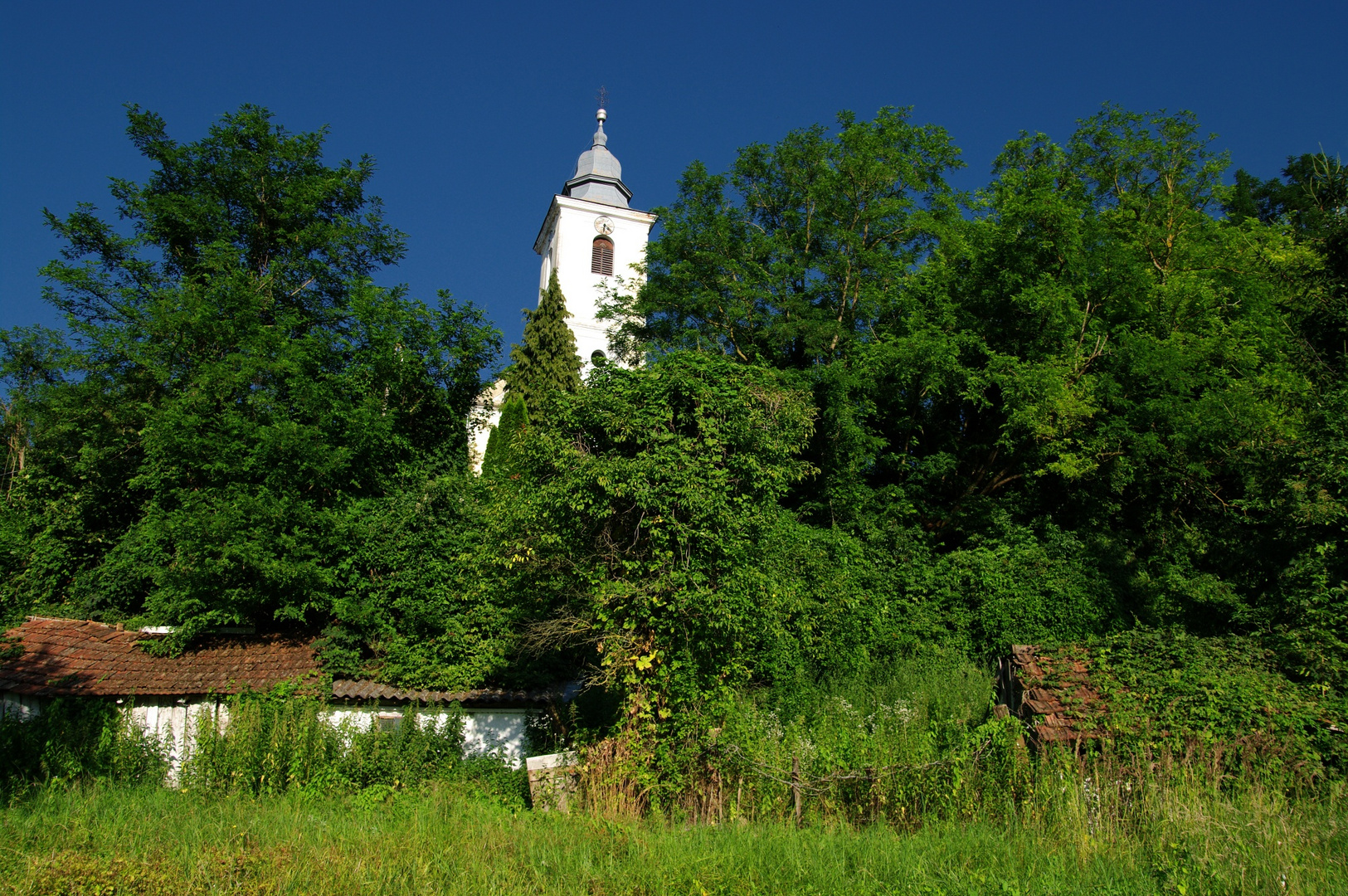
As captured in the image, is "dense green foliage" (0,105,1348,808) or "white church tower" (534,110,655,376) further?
"white church tower" (534,110,655,376)

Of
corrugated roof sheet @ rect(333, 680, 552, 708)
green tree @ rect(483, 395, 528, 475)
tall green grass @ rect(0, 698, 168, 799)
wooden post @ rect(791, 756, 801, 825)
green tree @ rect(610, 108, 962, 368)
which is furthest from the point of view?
green tree @ rect(483, 395, 528, 475)

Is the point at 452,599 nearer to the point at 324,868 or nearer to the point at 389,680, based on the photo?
the point at 389,680

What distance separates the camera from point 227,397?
17.0 meters

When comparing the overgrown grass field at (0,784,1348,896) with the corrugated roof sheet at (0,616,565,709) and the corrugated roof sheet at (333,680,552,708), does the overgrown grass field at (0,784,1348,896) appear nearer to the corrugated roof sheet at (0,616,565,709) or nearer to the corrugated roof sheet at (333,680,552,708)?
the corrugated roof sheet at (0,616,565,709)

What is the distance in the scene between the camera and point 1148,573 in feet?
53.4

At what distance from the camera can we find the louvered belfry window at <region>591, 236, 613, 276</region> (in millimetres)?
40000

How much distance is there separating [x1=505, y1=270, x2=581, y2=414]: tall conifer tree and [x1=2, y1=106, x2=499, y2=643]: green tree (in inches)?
313

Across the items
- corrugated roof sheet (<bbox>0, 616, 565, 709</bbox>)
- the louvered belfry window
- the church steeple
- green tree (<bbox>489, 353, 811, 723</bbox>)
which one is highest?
the church steeple

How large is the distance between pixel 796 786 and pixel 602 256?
34396 mm

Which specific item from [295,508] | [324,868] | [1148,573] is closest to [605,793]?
[324,868]

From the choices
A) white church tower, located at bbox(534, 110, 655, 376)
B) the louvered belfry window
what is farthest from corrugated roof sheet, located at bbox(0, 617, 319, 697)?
the louvered belfry window

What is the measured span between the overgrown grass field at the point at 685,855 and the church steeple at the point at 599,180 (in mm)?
36041

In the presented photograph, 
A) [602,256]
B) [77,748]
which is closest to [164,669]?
[77,748]

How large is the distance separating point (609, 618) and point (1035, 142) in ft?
64.9
